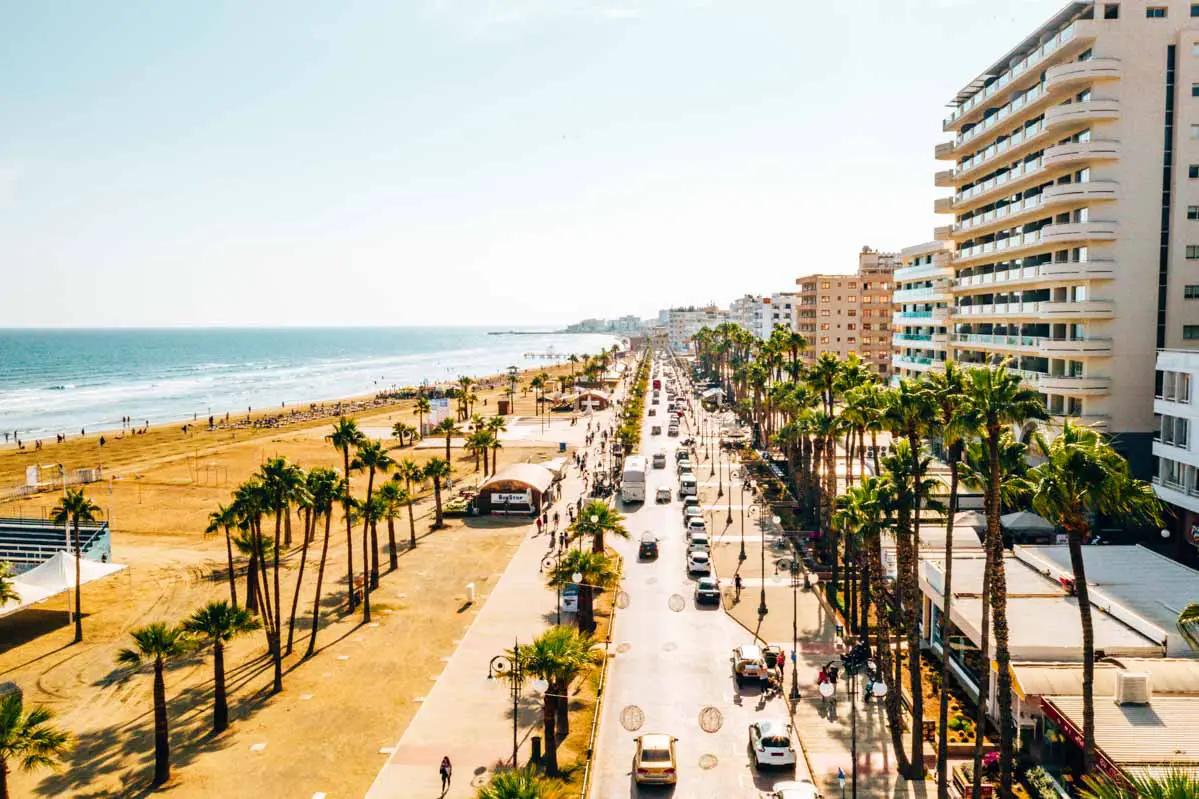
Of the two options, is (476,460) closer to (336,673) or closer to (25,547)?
(25,547)

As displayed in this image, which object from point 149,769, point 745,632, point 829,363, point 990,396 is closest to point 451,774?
point 149,769

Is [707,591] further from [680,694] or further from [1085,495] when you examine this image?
[1085,495]

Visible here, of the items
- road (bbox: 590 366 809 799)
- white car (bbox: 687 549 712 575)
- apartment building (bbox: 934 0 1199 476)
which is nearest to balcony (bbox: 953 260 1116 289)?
apartment building (bbox: 934 0 1199 476)

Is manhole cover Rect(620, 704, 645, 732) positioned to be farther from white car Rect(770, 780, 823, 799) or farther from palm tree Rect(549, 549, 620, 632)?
palm tree Rect(549, 549, 620, 632)

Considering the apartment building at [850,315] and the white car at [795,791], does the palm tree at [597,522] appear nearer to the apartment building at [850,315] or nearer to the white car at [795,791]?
the white car at [795,791]

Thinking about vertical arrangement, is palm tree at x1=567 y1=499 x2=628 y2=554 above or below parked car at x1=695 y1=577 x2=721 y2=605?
above

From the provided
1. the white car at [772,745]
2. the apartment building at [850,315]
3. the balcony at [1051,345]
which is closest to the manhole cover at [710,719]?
the white car at [772,745]

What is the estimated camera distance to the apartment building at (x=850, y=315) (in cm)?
14512

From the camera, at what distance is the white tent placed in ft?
130

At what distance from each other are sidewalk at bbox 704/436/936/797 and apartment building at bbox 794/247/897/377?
96.3 m

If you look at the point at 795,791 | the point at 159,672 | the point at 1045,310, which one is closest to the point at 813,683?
the point at 795,791

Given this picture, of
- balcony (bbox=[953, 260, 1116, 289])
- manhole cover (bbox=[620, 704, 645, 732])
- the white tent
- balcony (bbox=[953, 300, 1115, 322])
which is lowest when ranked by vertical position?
manhole cover (bbox=[620, 704, 645, 732])

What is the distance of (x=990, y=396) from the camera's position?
78.7 ft

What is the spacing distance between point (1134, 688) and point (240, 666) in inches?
1403
